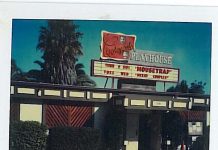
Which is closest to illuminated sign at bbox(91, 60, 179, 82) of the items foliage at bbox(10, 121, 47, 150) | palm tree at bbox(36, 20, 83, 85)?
palm tree at bbox(36, 20, 83, 85)

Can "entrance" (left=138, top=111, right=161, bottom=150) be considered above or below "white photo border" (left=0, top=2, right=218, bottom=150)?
below

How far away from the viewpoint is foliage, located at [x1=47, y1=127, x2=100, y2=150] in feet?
11.3

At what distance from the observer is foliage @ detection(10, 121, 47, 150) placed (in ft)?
11.3

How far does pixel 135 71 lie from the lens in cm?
346

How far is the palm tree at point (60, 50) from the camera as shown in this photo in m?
3.45

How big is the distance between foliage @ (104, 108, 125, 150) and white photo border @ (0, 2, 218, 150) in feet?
1.63

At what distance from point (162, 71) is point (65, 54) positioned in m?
0.55

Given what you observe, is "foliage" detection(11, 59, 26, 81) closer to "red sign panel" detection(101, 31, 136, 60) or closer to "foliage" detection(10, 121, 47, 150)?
"foliage" detection(10, 121, 47, 150)

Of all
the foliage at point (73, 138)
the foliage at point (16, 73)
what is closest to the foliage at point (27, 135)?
the foliage at point (73, 138)

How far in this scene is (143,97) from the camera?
346 cm

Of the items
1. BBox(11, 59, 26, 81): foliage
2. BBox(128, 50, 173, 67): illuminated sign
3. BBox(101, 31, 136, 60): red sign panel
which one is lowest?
BBox(11, 59, 26, 81): foliage
